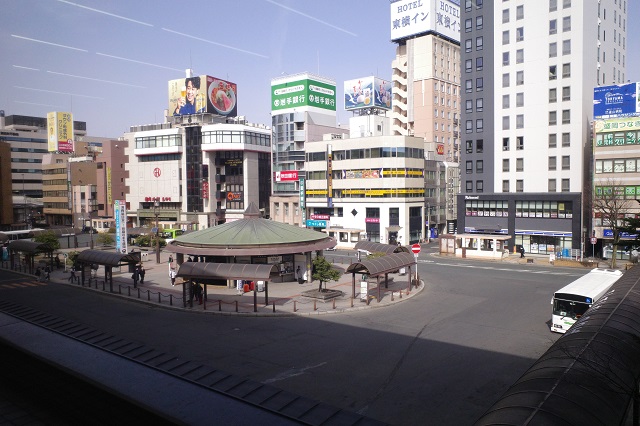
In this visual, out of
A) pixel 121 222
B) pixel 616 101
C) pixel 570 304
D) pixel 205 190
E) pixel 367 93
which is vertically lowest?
pixel 570 304

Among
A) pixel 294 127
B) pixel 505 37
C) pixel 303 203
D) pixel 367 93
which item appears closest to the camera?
pixel 505 37

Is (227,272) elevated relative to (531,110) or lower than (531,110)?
lower

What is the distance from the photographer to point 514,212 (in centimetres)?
5972

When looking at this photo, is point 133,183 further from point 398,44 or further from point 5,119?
point 5,119

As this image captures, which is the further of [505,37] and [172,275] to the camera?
[505,37]

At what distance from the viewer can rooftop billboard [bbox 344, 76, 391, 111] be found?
104 m

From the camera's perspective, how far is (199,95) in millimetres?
96688

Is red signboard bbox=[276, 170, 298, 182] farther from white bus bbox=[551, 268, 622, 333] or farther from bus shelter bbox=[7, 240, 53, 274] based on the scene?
white bus bbox=[551, 268, 622, 333]

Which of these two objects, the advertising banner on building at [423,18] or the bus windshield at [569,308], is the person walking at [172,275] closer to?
the bus windshield at [569,308]

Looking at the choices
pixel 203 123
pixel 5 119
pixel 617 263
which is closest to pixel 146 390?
pixel 617 263

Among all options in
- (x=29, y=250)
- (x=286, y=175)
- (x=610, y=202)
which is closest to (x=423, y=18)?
(x=286, y=175)

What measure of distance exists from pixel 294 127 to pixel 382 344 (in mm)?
70591

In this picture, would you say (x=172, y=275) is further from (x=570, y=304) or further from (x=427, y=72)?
(x=427, y=72)

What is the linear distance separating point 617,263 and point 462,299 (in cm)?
2733
